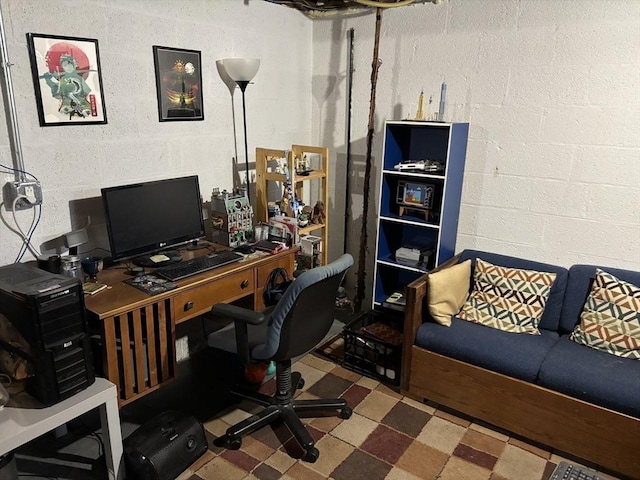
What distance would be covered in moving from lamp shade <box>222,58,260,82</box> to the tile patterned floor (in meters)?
1.90

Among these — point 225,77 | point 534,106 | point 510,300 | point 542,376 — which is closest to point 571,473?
point 542,376

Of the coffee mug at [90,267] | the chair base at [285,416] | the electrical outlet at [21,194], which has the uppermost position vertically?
the electrical outlet at [21,194]

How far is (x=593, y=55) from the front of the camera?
2.57 m

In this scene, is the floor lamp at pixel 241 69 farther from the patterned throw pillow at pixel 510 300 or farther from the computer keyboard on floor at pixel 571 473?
the computer keyboard on floor at pixel 571 473

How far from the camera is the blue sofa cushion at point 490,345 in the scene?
2320mm

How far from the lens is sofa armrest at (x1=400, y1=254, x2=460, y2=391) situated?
2541 mm

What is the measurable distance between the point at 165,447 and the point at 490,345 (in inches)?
63.4

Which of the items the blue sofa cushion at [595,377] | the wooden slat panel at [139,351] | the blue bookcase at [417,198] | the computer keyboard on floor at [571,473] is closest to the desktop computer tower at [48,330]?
the wooden slat panel at [139,351]

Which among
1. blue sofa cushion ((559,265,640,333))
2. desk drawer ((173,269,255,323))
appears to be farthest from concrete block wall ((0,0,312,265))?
blue sofa cushion ((559,265,640,333))

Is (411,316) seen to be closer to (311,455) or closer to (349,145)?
(311,455)

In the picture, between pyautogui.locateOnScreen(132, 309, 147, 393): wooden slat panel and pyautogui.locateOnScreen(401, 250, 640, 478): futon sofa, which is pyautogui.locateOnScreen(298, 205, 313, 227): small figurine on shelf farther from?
pyautogui.locateOnScreen(132, 309, 147, 393): wooden slat panel

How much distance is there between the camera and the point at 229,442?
226cm

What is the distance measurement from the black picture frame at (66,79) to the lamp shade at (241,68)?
748 mm

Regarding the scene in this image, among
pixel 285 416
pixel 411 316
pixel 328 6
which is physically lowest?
pixel 285 416
